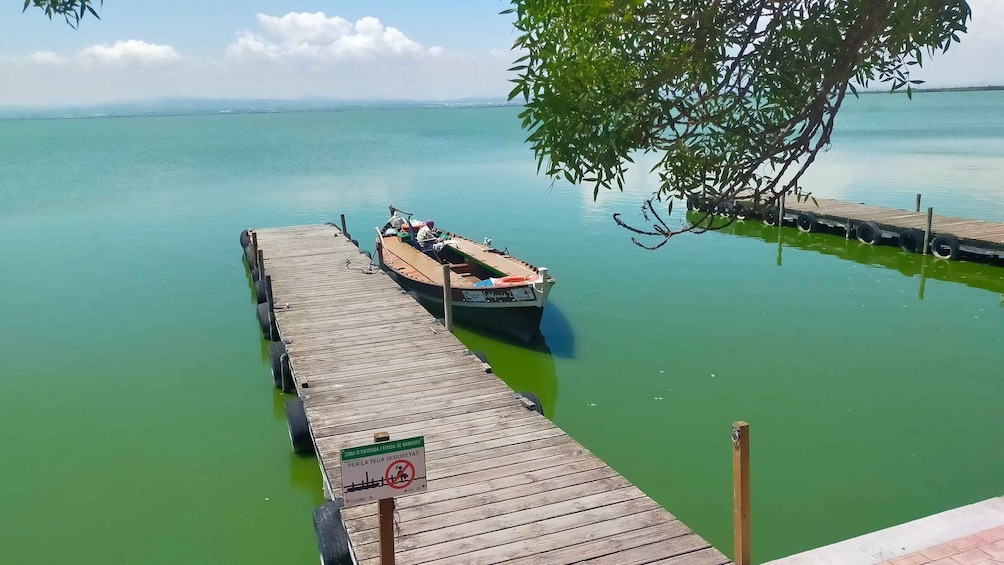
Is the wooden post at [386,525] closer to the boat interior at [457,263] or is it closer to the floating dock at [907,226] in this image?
the boat interior at [457,263]

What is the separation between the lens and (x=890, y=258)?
69.3 ft

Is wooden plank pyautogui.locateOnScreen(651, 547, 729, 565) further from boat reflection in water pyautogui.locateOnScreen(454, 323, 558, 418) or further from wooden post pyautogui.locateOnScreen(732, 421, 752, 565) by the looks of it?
boat reflection in water pyautogui.locateOnScreen(454, 323, 558, 418)

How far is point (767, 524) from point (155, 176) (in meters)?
49.9

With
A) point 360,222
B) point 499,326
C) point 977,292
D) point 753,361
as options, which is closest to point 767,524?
point 753,361

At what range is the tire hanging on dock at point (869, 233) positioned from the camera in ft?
73.3

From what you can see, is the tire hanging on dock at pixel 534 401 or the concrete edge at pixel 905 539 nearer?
the concrete edge at pixel 905 539

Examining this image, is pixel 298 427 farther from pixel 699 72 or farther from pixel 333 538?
pixel 699 72

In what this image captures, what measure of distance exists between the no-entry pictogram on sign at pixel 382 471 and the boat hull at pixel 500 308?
8.88 metres

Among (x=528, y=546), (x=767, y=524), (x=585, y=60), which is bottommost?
(x=767, y=524)

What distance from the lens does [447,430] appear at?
312 inches

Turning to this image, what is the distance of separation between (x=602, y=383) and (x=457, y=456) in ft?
18.2

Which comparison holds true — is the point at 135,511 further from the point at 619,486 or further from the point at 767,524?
the point at 767,524

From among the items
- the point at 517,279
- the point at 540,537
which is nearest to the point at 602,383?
the point at 517,279

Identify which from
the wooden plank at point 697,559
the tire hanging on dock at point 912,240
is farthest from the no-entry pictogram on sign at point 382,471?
the tire hanging on dock at point 912,240
